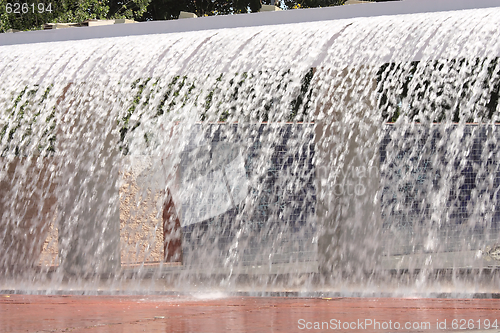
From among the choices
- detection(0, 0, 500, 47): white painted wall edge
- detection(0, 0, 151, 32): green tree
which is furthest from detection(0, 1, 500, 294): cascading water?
detection(0, 0, 151, 32): green tree

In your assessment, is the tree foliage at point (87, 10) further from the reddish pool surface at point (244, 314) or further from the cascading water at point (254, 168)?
the reddish pool surface at point (244, 314)

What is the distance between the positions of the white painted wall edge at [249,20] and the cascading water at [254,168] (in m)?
0.17

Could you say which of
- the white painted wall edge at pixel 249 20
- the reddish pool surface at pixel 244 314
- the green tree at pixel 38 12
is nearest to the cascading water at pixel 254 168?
the white painted wall edge at pixel 249 20

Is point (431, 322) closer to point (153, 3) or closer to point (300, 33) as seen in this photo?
point (300, 33)

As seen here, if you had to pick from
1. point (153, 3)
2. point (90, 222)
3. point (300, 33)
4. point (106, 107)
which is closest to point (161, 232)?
point (90, 222)

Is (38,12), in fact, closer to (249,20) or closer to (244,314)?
(249,20)

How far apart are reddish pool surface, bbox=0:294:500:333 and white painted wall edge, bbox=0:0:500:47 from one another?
128 inches

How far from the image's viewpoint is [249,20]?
26.5ft

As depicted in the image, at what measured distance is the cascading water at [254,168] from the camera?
749cm

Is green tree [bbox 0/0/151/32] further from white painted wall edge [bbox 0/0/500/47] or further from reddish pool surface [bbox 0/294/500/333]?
reddish pool surface [bbox 0/294/500/333]

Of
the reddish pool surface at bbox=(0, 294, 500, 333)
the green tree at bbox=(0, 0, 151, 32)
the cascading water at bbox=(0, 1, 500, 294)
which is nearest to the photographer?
the reddish pool surface at bbox=(0, 294, 500, 333)

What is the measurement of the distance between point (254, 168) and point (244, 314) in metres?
3.69

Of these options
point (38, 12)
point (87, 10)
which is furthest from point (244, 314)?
point (87, 10)

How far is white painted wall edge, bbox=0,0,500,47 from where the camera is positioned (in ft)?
24.7
